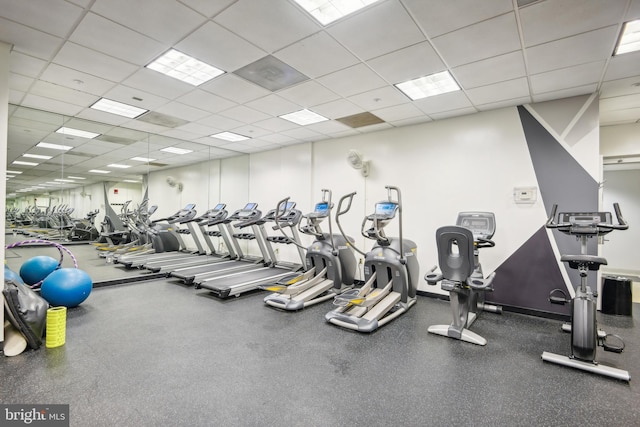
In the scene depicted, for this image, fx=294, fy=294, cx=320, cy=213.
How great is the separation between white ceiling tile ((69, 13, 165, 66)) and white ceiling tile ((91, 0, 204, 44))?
114 millimetres

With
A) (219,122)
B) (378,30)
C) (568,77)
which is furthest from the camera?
(219,122)

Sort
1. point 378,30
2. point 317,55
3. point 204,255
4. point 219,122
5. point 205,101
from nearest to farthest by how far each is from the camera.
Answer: point 378,30 < point 317,55 < point 205,101 < point 219,122 < point 204,255

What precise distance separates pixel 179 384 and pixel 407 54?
364 cm

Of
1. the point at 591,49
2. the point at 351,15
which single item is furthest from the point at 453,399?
the point at 591,49

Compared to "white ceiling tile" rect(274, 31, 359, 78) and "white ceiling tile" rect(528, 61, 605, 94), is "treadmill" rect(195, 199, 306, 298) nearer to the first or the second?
"white ceiling tile" rect(274, 31, 359, 78)

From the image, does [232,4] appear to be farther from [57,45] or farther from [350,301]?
[350,301]

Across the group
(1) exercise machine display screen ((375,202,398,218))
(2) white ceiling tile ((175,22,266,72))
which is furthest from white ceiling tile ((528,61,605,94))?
(2) white ceiling tile ((175,22,266,72))

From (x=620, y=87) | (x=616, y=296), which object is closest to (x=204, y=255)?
(x=616, y=296)

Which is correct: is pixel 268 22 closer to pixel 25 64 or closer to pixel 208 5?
pixel 208 5

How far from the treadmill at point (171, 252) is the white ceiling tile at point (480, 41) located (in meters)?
5.81

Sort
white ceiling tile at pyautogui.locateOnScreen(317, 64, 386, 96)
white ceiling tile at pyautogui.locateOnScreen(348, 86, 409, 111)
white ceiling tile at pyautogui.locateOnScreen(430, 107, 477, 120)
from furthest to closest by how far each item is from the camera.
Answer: white ceiling tile at pyautogui.locateOnScreen(430, 107, 477, 120) < white ceiling tile at pyautogui.locateOnScreen(348, 86, 409, 111) < white ceiling tile at pyautogui.locateOnScreen(317, 64, 386, 96)

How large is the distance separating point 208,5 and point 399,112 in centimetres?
318

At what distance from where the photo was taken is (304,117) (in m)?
5.09

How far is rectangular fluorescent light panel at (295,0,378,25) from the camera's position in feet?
7.66
